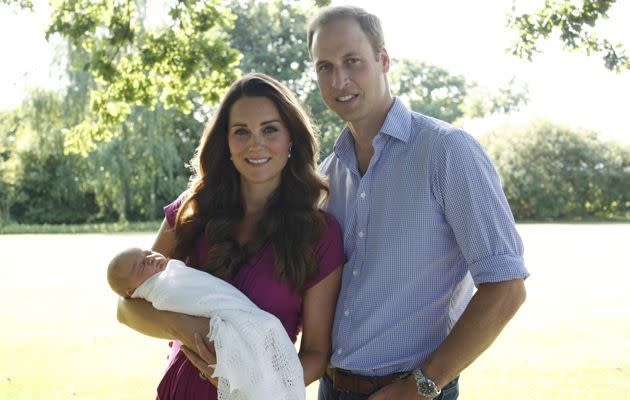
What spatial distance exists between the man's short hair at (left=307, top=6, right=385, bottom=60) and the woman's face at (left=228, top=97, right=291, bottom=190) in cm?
38

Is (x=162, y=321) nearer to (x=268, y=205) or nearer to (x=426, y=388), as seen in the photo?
(x=268, y=205)

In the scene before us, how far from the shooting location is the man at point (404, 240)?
227 cm

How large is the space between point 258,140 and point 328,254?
21.1 inches

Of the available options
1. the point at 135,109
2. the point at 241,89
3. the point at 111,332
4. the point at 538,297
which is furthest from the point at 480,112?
the point at 241,89

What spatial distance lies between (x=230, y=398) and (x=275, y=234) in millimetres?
660

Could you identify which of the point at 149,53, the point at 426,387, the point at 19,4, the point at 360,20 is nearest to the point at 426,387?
the point at 426,387

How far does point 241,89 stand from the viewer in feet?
9.47

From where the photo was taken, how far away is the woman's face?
110 inches

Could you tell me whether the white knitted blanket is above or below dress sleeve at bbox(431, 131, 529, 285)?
below

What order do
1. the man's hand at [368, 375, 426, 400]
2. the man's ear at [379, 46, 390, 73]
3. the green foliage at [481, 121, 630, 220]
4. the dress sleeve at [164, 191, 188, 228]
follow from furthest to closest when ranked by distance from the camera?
the green foliage at [481, 121, 630, 220] < the dress sleeve at [164, 191, 188, 228] < the man's ear at [379, 46, 390, 73] < the man's hand at [368, 375, 426, 400]

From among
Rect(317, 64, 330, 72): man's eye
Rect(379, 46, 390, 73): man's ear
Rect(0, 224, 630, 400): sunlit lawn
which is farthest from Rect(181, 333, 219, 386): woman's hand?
Rect(0, 224, 630, 400): sunlit lawn

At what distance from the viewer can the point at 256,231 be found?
9.35 ft

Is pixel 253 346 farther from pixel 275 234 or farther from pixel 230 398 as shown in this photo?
pixel 275 234

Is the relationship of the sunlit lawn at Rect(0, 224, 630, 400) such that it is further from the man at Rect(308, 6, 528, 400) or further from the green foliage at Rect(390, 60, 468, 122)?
the green foliage at Rect(390, 60, 468, 122)
